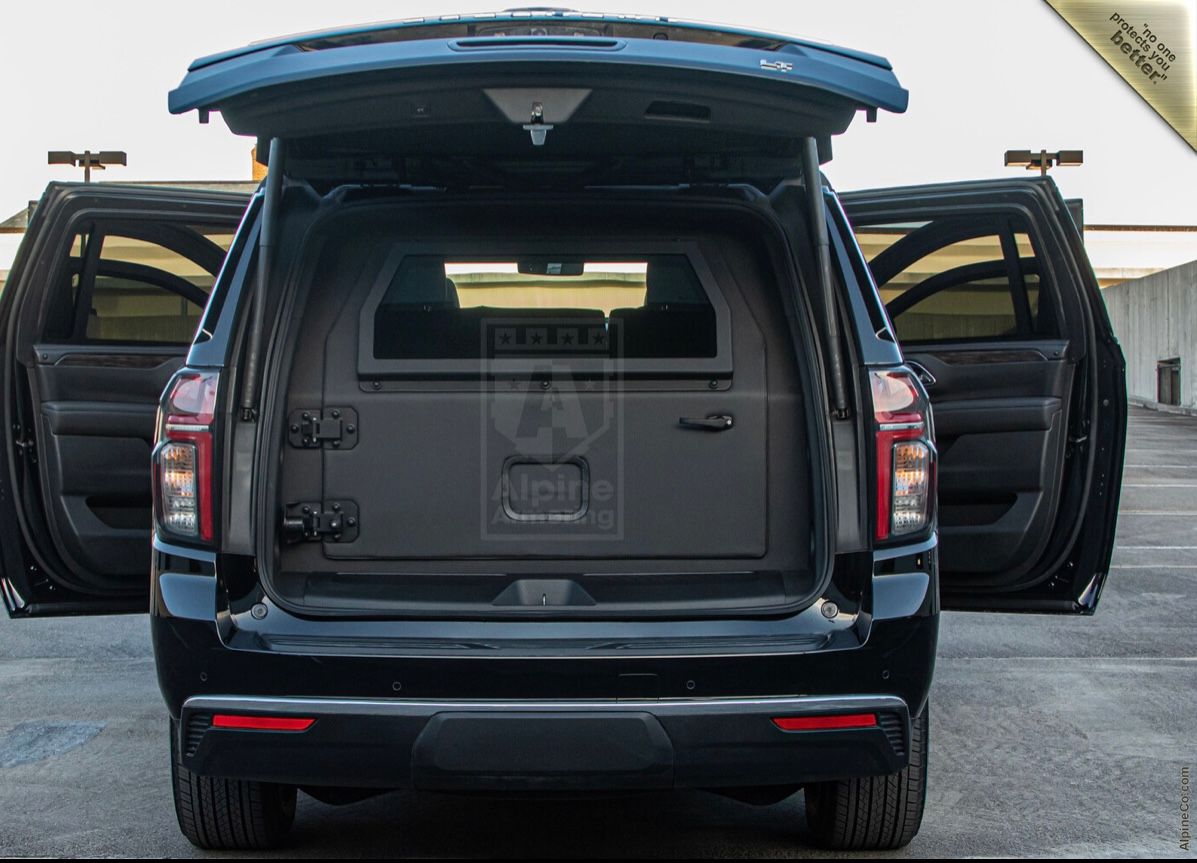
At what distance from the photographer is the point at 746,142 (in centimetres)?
400

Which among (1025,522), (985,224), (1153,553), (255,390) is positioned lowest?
(1153,553)

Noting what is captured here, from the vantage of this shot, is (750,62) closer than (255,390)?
Yes

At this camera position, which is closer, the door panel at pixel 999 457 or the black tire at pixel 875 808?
the black tire at pixel 875 808

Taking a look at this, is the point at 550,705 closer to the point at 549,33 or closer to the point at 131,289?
the point at 549,33

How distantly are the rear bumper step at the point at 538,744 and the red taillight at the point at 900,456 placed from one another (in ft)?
1.55

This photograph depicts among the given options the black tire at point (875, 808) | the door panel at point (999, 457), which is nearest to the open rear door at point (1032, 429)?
the door panel at point (999, 457)

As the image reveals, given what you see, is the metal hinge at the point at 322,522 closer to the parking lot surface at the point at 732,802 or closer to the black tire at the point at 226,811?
the black tire at the point at 226,811

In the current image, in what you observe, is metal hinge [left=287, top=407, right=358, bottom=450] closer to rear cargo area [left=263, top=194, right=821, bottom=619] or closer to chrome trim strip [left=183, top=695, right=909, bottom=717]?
rear cargo area [left=263, top=194, right=821, bottom=619]

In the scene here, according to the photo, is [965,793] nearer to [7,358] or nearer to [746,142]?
[746,142]

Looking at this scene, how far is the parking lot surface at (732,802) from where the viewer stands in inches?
178

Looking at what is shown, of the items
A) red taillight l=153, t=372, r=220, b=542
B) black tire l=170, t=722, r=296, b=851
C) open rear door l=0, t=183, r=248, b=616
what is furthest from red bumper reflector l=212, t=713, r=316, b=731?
open rear door l=0, t=183, r=248, b=616

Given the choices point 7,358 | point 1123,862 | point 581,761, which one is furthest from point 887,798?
point 7,358

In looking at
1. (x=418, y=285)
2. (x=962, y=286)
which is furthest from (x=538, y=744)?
(x=962, y=286)

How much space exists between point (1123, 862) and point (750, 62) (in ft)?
8.08
